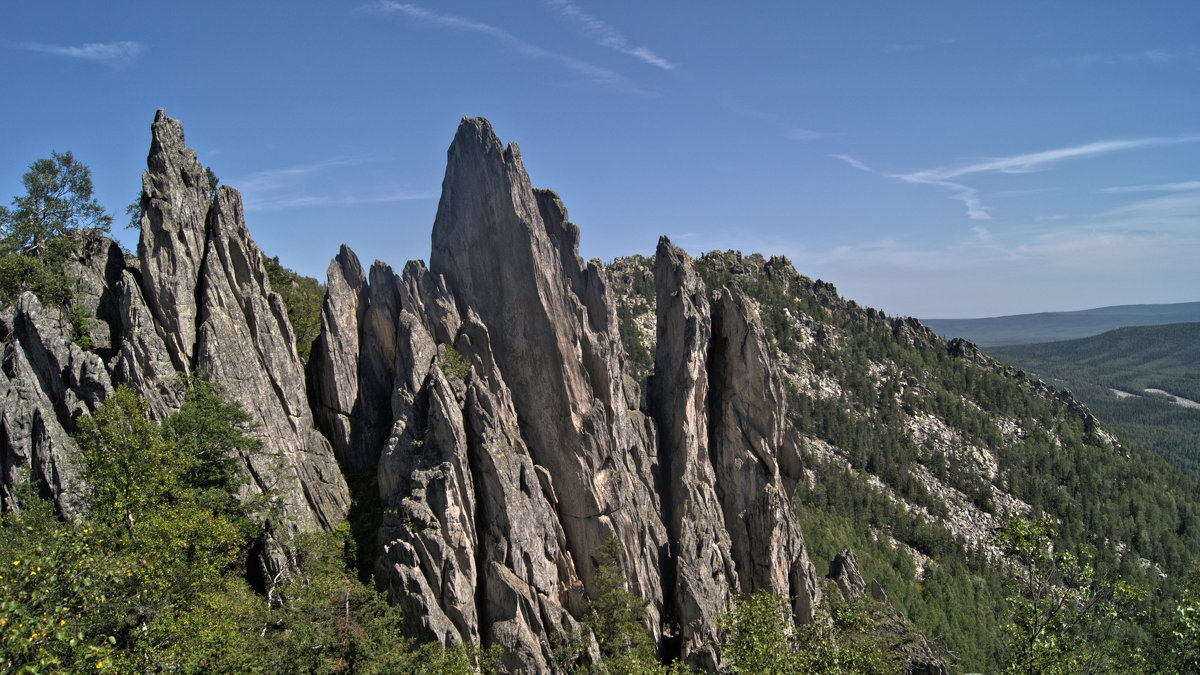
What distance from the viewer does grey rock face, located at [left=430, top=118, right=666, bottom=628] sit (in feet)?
138

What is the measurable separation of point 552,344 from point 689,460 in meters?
13.9

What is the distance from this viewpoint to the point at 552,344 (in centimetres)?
4347

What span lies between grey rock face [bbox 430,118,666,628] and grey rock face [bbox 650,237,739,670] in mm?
2050

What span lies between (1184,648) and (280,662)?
109ft

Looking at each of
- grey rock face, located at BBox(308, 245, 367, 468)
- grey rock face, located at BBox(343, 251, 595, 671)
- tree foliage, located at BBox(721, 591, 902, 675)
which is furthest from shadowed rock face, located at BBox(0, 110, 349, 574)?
tree foliage, located at BBox(721, 591, 902, 675)

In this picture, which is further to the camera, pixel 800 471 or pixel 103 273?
pixel 800 471

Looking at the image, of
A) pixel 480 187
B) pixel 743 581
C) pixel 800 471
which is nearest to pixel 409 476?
pixel 480 187

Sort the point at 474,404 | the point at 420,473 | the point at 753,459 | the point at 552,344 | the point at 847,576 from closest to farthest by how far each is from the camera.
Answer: the point at 420,473 < the point at 474,404 < the point at 552,344 < the point at 753,459 < the point at 847,576

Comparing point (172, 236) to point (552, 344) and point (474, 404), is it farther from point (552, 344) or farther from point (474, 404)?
point (552, 344)

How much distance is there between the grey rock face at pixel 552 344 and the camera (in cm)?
4206

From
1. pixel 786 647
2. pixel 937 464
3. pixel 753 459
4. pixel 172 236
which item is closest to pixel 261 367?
pixel 172 236

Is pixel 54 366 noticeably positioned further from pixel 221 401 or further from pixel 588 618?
pixel 588 618

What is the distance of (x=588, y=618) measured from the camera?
39.0 m

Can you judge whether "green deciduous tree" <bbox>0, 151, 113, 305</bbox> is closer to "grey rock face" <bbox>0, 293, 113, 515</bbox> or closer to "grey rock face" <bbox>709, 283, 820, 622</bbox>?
"grey rock face" <bbox>0, 293, 113, 515</bbox>
